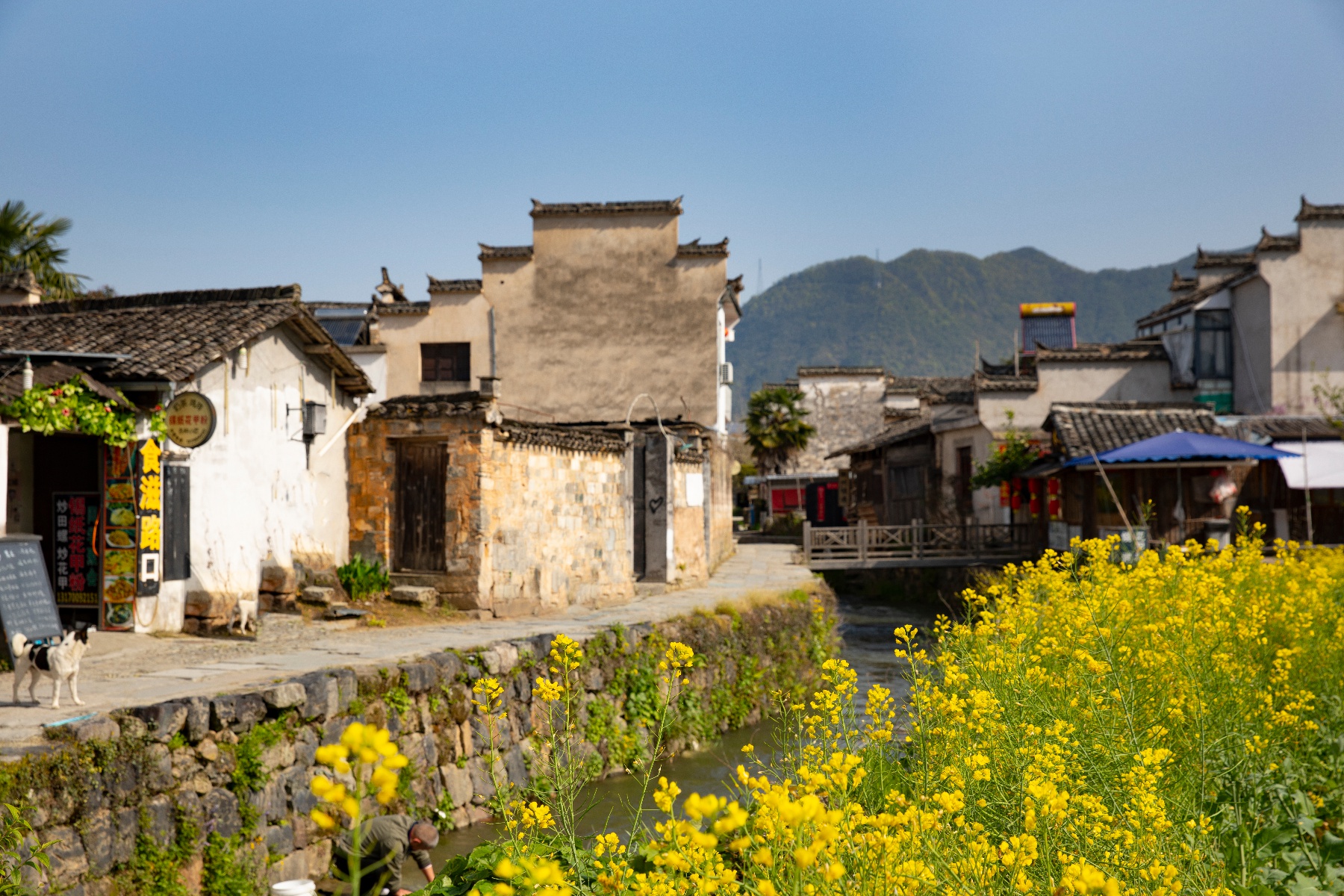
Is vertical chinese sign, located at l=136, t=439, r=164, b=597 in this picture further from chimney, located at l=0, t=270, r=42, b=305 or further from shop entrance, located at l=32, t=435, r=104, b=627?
chimney, located at l=0, t=270, r=42, b=305

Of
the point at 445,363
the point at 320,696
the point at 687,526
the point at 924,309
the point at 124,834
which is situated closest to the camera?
the point at 124,834

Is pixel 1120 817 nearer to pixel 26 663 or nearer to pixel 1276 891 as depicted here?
pixel 1276 891

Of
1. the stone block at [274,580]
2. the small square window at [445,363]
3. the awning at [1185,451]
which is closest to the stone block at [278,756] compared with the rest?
the stone block at [274,580]

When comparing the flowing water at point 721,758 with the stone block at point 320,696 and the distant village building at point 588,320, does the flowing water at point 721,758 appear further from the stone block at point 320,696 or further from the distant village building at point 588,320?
the distant village building at point 588,320

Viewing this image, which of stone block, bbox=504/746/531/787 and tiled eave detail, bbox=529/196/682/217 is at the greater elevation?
tiled eave detail, bbox=529/196/682/217

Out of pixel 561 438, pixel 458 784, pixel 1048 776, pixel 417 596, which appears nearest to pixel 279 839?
pixel 458 784

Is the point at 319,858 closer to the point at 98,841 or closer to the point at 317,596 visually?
the point at 98,841

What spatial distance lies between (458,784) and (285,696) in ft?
8.16

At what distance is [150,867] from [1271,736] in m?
6.71

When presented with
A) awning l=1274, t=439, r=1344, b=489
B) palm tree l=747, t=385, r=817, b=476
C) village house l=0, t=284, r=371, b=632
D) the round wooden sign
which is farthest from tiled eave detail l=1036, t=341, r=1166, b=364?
the round wooden sign

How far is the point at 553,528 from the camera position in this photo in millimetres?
15430

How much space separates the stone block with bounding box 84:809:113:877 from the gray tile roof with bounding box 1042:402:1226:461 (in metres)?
17.8

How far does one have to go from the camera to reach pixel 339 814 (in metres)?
8.27

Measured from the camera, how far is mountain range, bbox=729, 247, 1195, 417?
525ft
